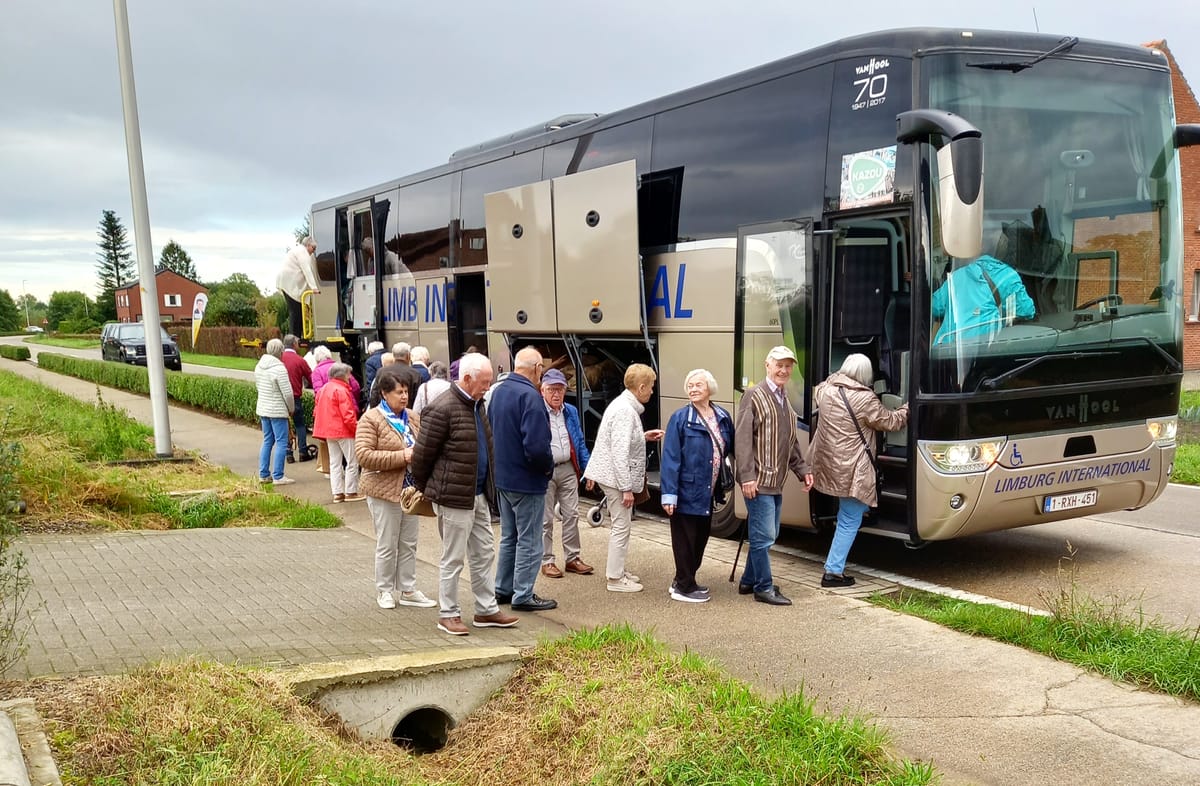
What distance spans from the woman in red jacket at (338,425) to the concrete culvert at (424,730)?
5.80 metres

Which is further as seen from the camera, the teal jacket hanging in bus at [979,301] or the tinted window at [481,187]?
the tinted window at [481,187]

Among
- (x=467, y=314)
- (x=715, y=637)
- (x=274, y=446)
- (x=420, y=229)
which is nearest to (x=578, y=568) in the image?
(x=715, y=637)

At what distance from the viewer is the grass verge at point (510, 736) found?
3.83 metres

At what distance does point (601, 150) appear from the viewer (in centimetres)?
1009

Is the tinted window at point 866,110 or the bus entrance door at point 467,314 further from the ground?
the tinted window at point 866,110

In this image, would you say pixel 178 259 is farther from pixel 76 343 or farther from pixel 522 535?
pixel 522 535

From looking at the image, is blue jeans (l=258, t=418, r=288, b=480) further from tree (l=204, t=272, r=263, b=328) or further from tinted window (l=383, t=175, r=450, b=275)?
tree (l=204, t=272, r=263, b=328)

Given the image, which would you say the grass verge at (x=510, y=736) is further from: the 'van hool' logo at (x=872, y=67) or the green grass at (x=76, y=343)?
the green grass at (x=76, y=343)

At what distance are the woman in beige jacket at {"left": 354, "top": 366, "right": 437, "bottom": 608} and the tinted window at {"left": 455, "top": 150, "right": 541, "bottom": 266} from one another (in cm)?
517

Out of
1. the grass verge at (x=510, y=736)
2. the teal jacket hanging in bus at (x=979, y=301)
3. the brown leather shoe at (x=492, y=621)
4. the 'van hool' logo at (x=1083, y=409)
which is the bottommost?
the brown leather shoe at (x=492, y=621)

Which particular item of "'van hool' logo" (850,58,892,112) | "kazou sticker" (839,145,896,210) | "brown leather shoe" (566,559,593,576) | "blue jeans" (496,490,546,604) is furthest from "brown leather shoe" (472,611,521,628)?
"'van hool' logo" (850,58,892,112)

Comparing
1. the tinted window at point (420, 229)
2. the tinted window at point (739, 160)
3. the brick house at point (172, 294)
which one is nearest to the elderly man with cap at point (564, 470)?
the tinted window at point (739, 160)

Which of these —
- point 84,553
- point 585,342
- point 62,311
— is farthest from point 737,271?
point 62,311

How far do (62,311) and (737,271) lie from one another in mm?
142127
